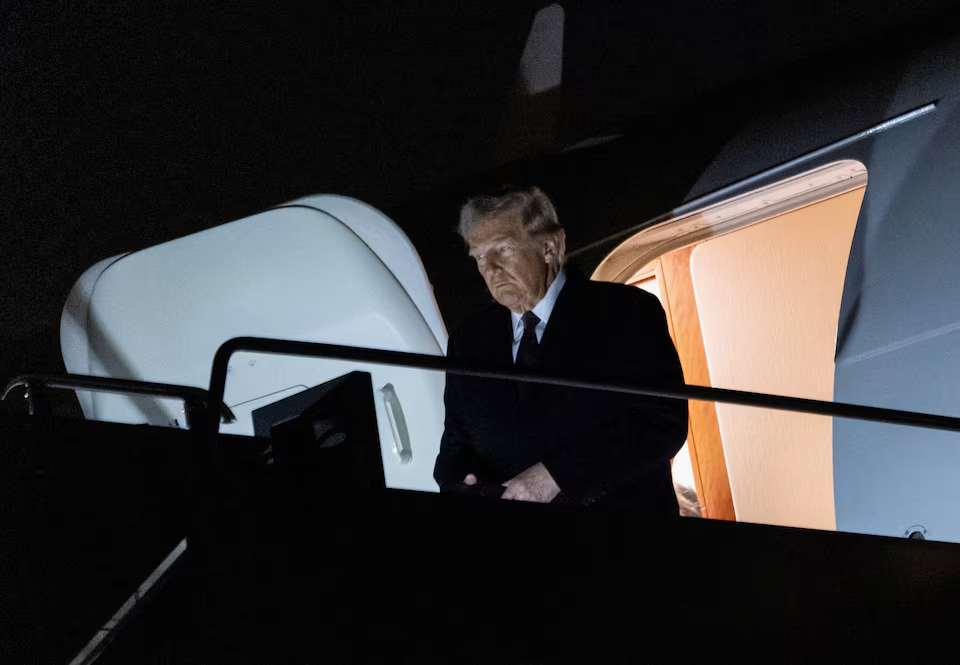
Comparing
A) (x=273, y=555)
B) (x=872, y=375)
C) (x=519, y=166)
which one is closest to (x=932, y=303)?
(x=872, y=375)

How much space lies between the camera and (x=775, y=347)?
2.94 metres

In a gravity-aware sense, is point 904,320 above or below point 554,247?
below

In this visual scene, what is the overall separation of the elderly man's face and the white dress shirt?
41 mm

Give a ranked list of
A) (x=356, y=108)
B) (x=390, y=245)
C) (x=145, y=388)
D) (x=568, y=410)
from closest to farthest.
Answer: (x=145, y=388), (x=568, y=410), (x=390, y=245), (x=356, y=108)

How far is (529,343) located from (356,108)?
4.27ft

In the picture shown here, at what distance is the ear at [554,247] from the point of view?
2201mm

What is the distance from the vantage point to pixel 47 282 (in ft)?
8.25

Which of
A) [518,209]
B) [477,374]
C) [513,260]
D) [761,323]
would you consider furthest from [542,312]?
[761,323]

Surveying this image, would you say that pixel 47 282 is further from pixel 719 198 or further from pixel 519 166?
pixel 719 198

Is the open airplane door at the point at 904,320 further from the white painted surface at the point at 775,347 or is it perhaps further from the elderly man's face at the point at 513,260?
the elderly man's face at the point at 513,260

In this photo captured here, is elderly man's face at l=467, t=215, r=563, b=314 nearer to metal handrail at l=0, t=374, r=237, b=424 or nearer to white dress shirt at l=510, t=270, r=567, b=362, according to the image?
white dress shirt at l=510, t=270, r=567, b=362

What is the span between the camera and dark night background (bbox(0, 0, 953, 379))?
2.56 m

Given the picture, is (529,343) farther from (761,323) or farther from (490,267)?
(761,323)

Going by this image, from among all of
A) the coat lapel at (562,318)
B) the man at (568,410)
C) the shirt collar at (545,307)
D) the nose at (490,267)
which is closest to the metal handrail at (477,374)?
the man at (568,410)
